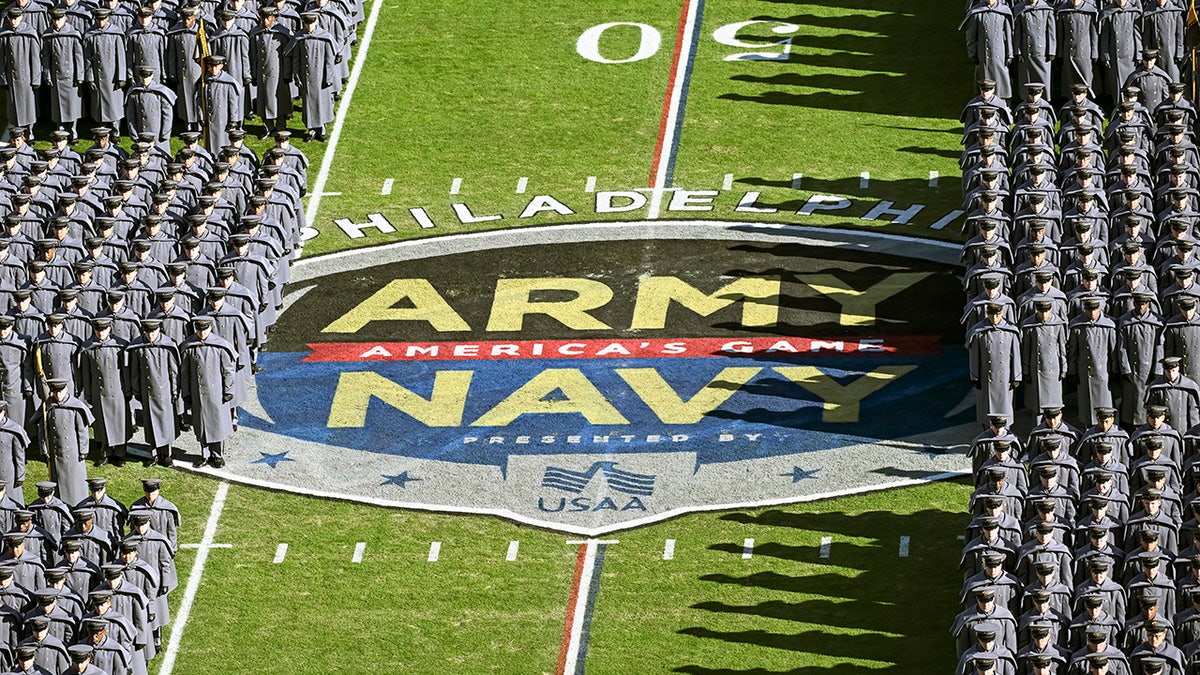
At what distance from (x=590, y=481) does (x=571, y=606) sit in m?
2.40

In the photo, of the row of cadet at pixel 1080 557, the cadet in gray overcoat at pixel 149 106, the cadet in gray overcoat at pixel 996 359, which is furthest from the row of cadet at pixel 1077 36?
the cadet in gray overcoat at pixel 149 106

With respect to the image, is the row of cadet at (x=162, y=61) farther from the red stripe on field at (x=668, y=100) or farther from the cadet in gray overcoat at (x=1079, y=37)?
the cadet in gray overcoat at (x=1079, y=37)

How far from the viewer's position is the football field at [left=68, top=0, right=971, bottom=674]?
26438 mm

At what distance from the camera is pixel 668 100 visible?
3803cm

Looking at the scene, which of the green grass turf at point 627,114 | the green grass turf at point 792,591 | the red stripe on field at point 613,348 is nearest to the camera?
the green grass turf at point 792,591

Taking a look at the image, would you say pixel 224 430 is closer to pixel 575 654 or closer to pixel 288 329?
pixel 288 329

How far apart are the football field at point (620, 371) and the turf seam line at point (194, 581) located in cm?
3

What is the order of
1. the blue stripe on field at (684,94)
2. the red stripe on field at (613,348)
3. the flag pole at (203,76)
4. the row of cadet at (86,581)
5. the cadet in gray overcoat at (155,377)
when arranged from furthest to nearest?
1. the blue stripe on field at (684,94)
2. the flag pole at (203,76)
3. the red stripe on field at (613,348)
4. the cadet in gray overcoat at (155,377)
5. the row of cadet at (86,581)

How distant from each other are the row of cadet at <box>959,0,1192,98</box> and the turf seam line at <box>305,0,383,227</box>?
8.16 meters

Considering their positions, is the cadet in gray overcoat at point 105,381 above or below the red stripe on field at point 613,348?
below

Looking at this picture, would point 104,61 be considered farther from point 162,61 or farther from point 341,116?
point 341,116

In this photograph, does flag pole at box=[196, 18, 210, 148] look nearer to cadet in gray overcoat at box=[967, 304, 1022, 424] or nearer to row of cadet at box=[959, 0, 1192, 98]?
row of cadet at box=[959, 0, 1192, 98]

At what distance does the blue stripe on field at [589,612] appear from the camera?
25898 millimetres

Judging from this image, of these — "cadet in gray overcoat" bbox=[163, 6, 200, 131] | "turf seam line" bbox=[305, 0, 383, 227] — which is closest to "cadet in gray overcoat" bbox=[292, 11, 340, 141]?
"turf seam line" bbox=[305, 0, 383, 227]
